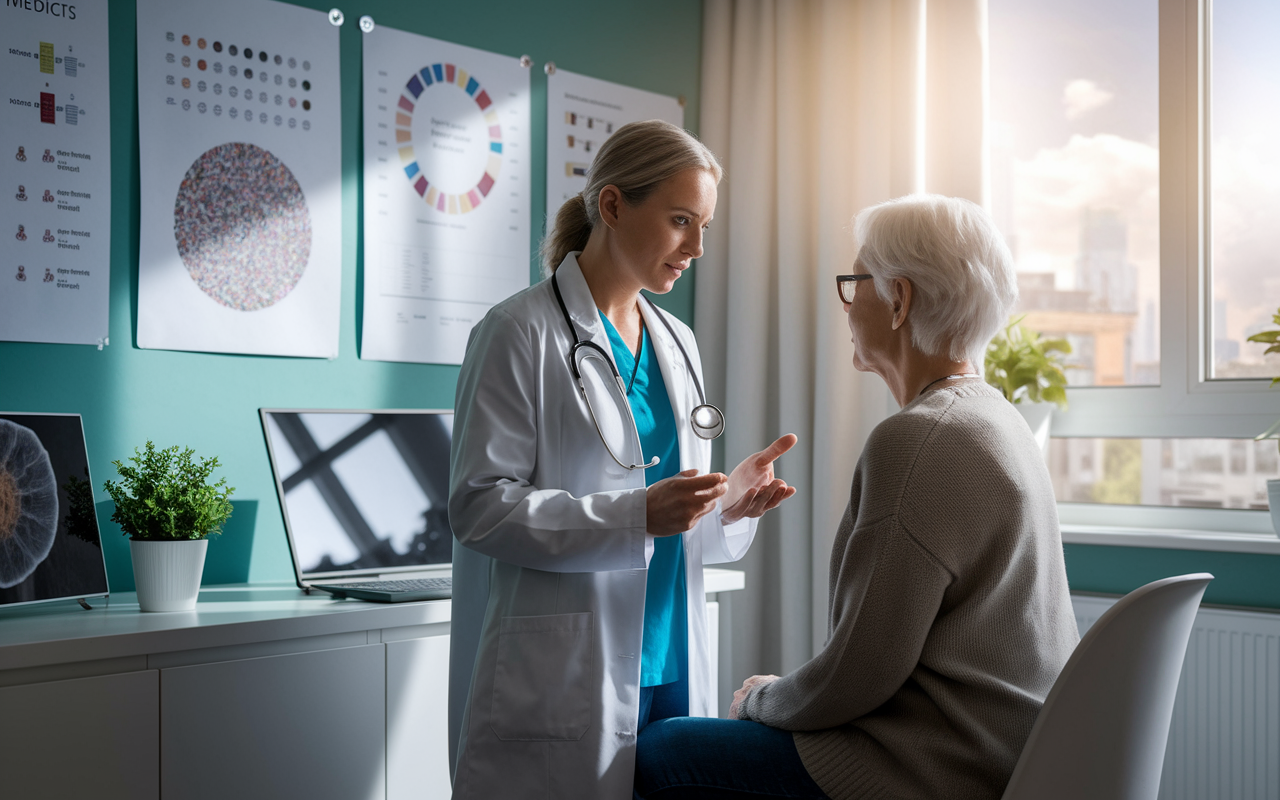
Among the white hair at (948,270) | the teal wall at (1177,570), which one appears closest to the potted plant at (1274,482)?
the teal wall at (1177,570)

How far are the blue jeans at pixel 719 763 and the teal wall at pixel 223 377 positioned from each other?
1.12 meters

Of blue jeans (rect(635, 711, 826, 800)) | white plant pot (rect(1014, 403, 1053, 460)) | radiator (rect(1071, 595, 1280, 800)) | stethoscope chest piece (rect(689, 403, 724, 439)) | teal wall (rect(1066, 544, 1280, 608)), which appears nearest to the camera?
blue jeans (rect(635, 711, 826, 800))

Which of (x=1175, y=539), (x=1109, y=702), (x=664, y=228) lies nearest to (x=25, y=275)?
(x=664, y=228)

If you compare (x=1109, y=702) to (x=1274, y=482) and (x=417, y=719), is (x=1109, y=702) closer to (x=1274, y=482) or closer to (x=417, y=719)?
(x=417, y=719)

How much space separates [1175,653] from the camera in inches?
42.9

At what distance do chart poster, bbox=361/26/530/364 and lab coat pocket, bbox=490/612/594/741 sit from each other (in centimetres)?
113

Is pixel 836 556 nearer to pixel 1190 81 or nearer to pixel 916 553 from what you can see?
pixel 916 553

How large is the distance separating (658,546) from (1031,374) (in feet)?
4.90

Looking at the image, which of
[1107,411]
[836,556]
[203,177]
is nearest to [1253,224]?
[1107,411]

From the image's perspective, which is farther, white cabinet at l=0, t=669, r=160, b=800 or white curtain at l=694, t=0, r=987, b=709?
Result: white curtain at l=694, t=0, r=987, b=709

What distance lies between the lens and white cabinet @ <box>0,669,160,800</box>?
4.53 feet

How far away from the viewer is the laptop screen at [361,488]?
2014 mm

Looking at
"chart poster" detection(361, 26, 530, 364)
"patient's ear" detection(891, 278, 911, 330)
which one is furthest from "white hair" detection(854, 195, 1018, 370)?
"chart poster" detection(361, 26, 530, 364)

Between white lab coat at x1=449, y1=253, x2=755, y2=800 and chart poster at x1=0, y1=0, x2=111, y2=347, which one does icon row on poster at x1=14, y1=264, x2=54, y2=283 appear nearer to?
chart poster at x1=0, y1=0, x2=111, y2=347
